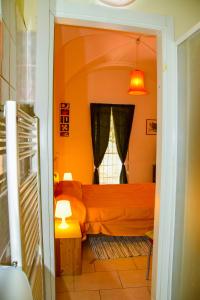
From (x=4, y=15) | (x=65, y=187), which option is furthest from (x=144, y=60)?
(x=4, y=15)

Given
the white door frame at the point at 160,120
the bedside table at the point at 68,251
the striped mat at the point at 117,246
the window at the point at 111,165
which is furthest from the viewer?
the window at the point at 111,165

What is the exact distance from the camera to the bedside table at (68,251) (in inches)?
90.5

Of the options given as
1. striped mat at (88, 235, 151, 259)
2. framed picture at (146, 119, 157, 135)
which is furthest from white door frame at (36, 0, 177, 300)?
framed picture at (146, 119, 157, 135)

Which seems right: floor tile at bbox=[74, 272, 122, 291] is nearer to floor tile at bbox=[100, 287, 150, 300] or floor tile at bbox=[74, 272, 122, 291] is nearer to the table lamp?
floor tile at bbox=[100, 287, 150, 300]

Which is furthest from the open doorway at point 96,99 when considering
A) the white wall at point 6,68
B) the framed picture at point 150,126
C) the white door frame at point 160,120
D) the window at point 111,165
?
the white wall at point 6,68

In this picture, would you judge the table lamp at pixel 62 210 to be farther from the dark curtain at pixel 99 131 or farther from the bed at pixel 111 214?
the dark curtain at pixel 99 131

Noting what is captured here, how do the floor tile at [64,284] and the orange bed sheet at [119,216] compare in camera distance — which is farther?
the orange bed sheet at [119,216]

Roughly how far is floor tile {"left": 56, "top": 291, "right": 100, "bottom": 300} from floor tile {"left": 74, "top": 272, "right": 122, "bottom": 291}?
68 millimetres

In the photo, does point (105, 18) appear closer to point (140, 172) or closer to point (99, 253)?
point (99, 253)

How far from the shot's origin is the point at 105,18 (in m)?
1.32

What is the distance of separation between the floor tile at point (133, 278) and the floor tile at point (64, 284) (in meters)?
0.52

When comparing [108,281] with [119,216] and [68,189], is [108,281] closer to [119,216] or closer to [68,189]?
[119,216]

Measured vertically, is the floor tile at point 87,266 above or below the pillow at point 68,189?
below

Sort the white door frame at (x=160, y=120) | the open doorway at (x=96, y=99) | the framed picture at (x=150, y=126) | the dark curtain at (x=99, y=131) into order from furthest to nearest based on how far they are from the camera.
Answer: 1. the framed picture at (x=150, y=126)
2. the dark curtain at (x=99, y=131)
3. the open doorway at (x=96, y=99)
4. the white door frame at (x=160, y=120)
